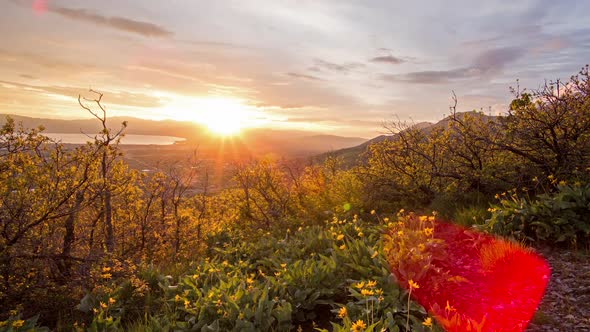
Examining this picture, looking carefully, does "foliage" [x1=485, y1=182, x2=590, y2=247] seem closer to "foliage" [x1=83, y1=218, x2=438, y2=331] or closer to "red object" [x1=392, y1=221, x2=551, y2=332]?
"red object" [x1=392, y1=221, x2=551, y2=332]

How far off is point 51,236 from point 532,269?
9.61m

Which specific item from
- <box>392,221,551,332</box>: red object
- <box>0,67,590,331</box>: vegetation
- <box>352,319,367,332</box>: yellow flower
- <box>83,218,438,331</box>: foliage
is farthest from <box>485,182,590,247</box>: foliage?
<box>352,319,367,332</box>: yellow flower

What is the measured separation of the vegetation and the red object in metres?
0.28

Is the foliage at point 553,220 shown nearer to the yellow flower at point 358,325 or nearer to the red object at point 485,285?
the red object at point 485,285

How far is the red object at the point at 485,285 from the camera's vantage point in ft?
13.3

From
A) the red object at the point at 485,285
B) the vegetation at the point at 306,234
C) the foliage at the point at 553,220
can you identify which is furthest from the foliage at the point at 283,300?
the foliage at the point at 553,220

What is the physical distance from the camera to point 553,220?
20.0 feet

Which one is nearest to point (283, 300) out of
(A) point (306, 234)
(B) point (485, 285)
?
(B) point (485, 285)

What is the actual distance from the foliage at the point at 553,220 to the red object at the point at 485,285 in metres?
0.58

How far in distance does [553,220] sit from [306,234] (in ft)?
16.1

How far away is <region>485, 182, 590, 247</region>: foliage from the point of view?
590 centimetres

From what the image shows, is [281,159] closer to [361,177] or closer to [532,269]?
[361,177]

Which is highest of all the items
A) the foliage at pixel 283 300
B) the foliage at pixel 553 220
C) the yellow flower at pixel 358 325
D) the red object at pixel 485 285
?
the foliage at pixel 553 220

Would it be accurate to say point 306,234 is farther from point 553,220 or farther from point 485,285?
point 553,220
